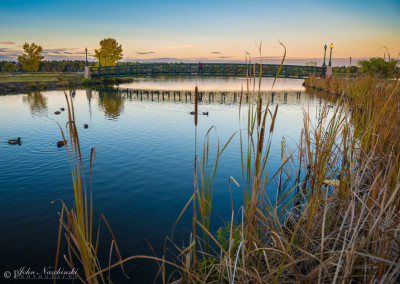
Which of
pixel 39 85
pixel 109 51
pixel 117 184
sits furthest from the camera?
pixel 109 51

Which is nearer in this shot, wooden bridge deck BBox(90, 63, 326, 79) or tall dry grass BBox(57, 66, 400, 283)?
tall dry grass BBox(57, 66, 400, 283)

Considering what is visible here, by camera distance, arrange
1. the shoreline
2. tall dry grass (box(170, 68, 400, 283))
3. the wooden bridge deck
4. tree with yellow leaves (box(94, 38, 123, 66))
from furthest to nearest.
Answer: tree with yellow leaves (box(94, 38, 123, 66)) < the wooden bridge deck < the shoreline < tall dry grass (box(170, 68, 400, 283))

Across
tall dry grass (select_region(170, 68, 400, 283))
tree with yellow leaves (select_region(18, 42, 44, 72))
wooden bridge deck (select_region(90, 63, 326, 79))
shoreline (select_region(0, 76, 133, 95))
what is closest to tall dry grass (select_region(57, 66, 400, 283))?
tall dry grass (select_region(170, 68, 400, 283))

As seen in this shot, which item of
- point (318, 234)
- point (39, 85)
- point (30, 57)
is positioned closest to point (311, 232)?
point (318, 234)

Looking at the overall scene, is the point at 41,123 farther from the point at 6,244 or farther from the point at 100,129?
the point at 6,244

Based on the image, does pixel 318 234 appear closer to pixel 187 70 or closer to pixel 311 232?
pixel 311 232

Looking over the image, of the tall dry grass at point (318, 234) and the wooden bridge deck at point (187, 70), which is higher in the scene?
the wooden bridge deck at point (187, 70)

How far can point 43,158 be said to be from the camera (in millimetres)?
8773

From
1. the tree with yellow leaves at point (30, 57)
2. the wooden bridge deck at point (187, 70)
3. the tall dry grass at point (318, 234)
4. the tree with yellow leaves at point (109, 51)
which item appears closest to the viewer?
the tall dry grass at point (318, 234)

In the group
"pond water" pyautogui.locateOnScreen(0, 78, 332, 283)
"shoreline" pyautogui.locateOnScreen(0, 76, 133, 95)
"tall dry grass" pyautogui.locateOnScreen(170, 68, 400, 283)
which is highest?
"shoreline" pyautogui.locateOnScreen(0, 76, 133, 95)

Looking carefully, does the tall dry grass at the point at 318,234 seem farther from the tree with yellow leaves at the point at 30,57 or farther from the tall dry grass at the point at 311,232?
the tree with yellow leaves at the point at 30,57

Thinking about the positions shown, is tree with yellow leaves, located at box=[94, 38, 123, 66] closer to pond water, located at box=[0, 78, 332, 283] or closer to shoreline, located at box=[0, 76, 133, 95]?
shoreline, located at box=[0, 76, 133, 95]

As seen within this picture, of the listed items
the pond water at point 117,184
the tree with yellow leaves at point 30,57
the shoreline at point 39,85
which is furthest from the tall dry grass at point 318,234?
the tree with yellow leaves at point 30,57

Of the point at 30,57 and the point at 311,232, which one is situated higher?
the point at 30,57
